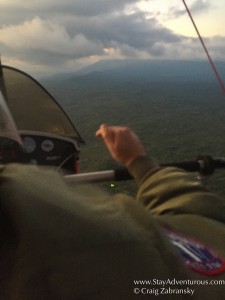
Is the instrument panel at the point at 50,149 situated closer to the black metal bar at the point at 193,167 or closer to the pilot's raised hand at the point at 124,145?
the black metal bar at the point at 193,167

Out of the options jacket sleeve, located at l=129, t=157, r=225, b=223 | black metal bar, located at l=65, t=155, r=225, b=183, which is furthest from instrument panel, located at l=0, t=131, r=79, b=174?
jacket sleeve, located at l=129, t=157, r=225, b=223

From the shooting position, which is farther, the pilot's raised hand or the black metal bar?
the black metal bar

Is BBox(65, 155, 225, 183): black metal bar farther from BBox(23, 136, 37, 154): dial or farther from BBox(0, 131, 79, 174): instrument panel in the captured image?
BBox(23, 136, 37, 154): dial

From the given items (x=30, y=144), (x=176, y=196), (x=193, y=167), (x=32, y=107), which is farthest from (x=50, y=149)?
(x=176, y=196)

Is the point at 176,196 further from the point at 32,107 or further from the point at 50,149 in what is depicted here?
the point at 32,107

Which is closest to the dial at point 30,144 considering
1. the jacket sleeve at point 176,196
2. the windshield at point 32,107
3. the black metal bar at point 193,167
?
the windshield at point 32,107

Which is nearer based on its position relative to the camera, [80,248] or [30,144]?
[80,248]
